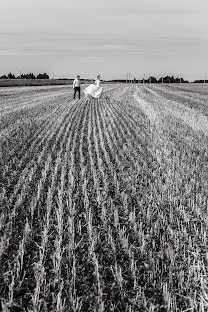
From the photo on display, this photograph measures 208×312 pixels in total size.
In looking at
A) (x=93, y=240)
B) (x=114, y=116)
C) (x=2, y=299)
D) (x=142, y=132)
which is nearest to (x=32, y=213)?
(x=93, y=240)

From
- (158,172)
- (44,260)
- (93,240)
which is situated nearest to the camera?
(44,260)

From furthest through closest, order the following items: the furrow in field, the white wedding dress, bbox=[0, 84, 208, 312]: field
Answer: the white wedding dress < the furrow in field < bbox=[0, 84, 208, 312]: field

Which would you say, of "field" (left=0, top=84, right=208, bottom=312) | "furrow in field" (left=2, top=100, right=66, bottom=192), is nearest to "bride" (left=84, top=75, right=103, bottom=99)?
"furrow in field" (left=2, top=100, right=66, bottom=192)

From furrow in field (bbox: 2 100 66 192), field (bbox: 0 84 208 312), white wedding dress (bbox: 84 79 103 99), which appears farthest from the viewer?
white wedding dress (bbox: 84 79 103 99)

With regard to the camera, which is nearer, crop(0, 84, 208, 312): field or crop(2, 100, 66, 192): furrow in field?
crop(0, 84, 208, 312): field

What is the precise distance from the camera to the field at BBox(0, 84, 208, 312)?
3.46 meters

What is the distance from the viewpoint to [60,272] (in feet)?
12.3

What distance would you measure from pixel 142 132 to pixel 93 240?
874 cm

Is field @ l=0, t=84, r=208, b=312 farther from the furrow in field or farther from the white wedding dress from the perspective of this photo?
the white wedding dress

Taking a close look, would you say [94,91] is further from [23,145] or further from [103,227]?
[103,227]

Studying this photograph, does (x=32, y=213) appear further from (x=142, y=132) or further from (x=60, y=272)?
(x=142, y=132)

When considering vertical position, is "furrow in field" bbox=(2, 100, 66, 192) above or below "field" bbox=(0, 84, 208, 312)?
above

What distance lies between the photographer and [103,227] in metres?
4.95

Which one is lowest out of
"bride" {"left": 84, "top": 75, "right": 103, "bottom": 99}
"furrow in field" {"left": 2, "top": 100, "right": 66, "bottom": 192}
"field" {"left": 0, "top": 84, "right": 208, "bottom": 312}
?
"field" {"left": 0, "top": 84, "right": 208, "bottom": 312}
